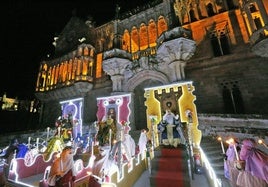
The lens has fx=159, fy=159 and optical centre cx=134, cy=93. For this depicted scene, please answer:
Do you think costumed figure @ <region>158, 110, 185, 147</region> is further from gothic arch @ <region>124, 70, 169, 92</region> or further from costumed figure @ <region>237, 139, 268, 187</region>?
gothic arch @ <region>124, 70, 169, 92</region>

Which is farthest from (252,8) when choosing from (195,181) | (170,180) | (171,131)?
(170,180)

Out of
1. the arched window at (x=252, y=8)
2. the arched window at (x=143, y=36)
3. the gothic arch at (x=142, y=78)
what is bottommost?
the gothic arch at (x=142, y=78)

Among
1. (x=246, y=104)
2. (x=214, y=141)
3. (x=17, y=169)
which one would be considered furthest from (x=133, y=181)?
(x=246, y=104)

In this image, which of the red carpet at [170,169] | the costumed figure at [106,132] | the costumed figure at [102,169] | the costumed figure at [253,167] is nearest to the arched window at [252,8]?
the red carpet at [170,169]

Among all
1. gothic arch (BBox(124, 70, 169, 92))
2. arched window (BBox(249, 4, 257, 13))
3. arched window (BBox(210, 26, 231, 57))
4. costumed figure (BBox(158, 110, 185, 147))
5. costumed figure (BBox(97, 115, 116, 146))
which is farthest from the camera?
gothic arch (BBox(124, 70, 169, 92))

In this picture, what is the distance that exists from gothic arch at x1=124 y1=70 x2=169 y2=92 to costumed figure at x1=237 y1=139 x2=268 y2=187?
9.60 m

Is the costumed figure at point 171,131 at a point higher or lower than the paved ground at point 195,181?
higher

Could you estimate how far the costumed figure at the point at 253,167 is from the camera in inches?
155

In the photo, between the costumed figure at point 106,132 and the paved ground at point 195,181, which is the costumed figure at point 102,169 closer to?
the paved ground at point 195,181

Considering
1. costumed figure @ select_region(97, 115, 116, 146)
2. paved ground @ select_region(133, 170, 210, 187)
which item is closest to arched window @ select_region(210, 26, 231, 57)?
costumed figure @ select_region(97, 115, 116, 146)

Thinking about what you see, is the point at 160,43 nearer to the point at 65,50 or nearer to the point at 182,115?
the point at 182,115

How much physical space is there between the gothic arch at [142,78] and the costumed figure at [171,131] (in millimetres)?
5702

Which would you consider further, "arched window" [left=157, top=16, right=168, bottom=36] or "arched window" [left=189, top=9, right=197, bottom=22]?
"arched window" [left=157, top=16, right=168, bottom=36]

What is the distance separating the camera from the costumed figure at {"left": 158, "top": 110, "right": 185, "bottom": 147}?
26.0ft
